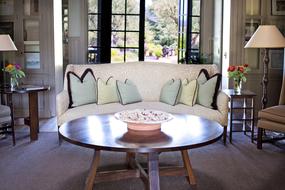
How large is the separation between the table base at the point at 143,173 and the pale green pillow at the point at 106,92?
1.28 metres

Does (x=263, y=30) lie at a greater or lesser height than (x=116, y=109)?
greater

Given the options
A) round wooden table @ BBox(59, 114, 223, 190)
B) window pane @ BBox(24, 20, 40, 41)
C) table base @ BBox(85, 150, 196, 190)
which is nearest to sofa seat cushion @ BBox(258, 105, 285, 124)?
round wooden table @ BBox(59, 114, 223, 190)

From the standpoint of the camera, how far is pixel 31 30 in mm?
5621

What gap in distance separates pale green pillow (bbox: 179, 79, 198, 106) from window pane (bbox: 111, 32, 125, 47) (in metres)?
2.66

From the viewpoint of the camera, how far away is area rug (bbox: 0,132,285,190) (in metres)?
3.09

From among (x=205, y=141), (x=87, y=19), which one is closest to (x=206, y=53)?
(x=87, y=19)

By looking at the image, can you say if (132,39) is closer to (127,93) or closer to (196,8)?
(196,8)

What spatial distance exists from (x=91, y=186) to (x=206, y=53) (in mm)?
4385

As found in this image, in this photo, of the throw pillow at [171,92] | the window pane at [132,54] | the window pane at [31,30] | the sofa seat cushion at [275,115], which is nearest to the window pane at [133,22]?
the window pane at [132,54]

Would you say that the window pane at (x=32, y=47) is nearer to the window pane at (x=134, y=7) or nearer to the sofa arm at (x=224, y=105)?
the window pane at (x=134, y=7)

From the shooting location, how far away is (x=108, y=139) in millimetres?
2639

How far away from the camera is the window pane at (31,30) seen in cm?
560

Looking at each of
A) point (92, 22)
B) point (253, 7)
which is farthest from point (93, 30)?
point (253, 7)

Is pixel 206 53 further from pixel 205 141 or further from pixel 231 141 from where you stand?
pixel 205 141
